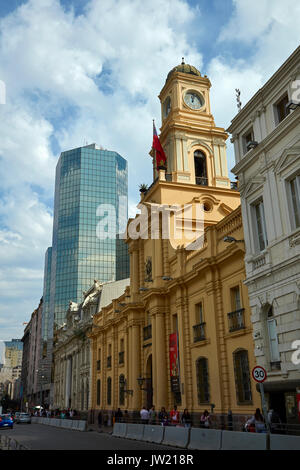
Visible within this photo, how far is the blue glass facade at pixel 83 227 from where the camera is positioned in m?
102

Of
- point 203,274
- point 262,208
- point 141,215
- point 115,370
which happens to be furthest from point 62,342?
point 262,208

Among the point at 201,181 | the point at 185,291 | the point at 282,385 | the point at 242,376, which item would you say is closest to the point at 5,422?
the point at 185,291

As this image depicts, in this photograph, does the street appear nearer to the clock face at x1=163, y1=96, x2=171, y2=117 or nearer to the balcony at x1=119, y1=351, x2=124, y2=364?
the balcony at x1=119, y1=351, x2=124, y2=364

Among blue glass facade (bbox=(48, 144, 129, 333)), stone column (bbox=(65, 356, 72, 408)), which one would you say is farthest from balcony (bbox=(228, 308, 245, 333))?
blue glass facade (bbox=(48, 144, 129, 333))

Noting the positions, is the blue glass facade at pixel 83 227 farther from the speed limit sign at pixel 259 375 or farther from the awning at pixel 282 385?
the speed limit sign at pixel 259 375

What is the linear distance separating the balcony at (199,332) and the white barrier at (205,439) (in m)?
8.60

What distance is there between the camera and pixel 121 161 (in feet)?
378

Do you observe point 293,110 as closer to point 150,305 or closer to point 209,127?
point 150,305

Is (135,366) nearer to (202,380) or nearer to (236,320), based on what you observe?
(202,380)

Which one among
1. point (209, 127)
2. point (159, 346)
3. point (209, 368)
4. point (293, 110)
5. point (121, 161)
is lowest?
point (209, 368)

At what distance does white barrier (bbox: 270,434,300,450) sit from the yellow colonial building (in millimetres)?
7604

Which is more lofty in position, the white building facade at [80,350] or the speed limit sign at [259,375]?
the white building facade at [80,350]

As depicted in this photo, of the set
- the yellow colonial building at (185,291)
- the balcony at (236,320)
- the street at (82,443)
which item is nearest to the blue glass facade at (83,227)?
the yellow colonial building at (185,291)

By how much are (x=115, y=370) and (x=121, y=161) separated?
81.7 meters
